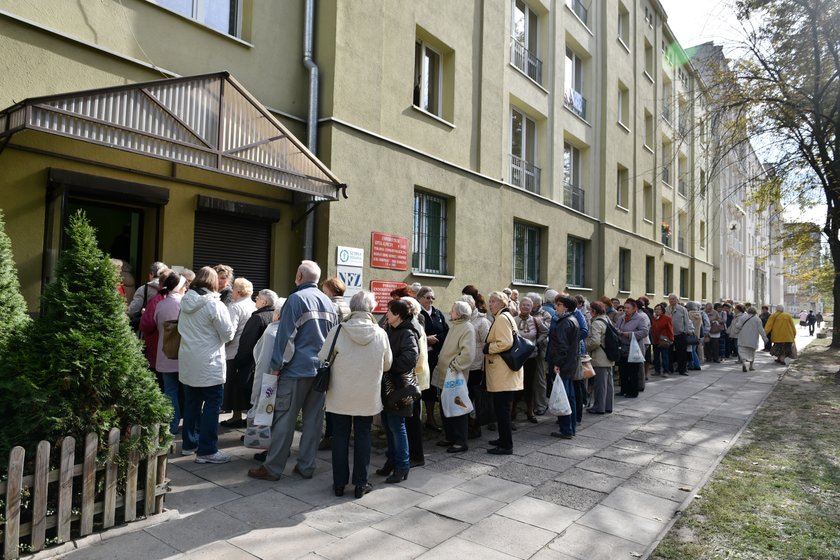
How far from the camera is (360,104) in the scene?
30.8ft

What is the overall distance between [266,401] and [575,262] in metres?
14.6

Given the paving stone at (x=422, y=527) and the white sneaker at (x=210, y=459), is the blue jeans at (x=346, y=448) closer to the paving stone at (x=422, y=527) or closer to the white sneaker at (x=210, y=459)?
the paving stone at (x=422, y=527)

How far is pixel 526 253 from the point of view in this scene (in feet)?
49.6

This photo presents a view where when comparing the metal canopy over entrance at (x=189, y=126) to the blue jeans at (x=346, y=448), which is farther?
the metal canopy over entrance at (x=189, y=126)

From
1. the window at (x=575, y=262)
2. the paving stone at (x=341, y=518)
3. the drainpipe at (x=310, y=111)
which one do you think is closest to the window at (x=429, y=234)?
the drainpipe at (x=310, y=111)

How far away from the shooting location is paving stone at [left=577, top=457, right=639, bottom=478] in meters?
5.81

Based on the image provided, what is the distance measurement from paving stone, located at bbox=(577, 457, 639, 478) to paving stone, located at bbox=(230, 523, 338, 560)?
10.2ft

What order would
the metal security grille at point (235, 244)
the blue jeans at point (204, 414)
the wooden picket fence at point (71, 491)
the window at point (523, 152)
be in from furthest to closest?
the window at point (523, 152), the metal security grille at point (235, 244), the blue jeans at point (204, 414), the wooden picket fence at point (71, 491)

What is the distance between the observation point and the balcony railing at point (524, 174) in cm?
1471

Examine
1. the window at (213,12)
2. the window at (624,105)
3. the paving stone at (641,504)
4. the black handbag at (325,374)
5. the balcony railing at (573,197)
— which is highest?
the window at (624,105)

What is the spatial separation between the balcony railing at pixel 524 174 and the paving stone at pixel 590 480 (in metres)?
9.90

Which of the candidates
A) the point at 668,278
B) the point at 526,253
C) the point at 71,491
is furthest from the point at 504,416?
the point at 668,278

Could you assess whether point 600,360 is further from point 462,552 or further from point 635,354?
point 462,552

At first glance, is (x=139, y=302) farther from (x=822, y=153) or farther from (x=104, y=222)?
(x=822, y=153)
